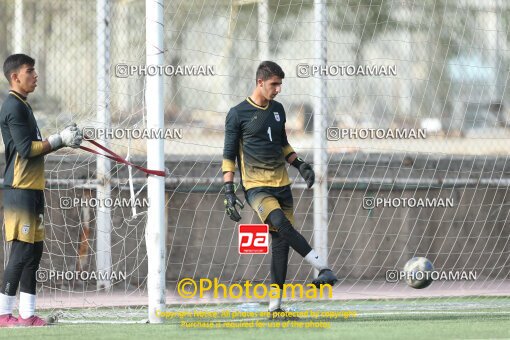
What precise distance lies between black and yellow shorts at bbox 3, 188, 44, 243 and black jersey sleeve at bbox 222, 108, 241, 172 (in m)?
1.48

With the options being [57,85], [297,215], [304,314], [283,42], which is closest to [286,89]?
[283,42]

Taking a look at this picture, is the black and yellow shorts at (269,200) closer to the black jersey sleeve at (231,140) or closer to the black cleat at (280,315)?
the black jersey sleeve at (231,140)

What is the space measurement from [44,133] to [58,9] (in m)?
1.61

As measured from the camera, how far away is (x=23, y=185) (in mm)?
8742

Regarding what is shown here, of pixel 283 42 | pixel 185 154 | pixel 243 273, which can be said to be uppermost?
pixel 283 42

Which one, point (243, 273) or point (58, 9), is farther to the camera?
point (58, 9)

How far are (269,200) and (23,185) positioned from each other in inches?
73.5

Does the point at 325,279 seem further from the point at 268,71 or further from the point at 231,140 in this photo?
the point at 268,71

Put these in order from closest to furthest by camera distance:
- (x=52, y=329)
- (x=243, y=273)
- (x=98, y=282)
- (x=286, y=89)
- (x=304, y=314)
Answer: (x=52, y=329), (x=304, y=314), (x=98, y=282), (x=243, y=273), (x=286, y=89)

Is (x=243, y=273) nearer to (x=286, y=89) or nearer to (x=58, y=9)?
(x=286, y=89)

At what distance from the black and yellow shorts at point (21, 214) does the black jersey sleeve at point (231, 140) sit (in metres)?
1.48

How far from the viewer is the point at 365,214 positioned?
12.6m

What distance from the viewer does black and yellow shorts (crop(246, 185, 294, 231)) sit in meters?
8.95

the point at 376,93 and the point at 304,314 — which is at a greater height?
the point at 376,93
